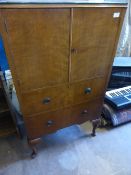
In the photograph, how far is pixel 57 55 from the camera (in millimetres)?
1018

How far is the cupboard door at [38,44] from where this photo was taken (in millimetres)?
833

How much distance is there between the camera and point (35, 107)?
118 cm

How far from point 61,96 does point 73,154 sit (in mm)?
642

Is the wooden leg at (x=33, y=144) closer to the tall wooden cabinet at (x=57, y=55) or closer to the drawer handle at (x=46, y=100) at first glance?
the tall wooden cabinet at (x=57, y=55)

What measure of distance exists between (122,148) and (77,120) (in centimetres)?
54

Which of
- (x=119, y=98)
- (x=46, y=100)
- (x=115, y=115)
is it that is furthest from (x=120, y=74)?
(x=46, y=100)

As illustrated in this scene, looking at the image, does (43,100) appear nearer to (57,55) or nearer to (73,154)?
(57,55)

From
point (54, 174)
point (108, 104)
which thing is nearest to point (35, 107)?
point (54, 174)

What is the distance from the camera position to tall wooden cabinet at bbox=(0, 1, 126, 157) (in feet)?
2.81

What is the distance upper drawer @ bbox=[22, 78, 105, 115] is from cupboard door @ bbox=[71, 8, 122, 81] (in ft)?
0.27

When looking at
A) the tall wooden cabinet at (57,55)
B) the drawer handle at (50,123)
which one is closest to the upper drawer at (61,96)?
the tall wooden cabinet at (57,55)

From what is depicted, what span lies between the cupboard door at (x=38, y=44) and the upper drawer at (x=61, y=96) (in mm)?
74

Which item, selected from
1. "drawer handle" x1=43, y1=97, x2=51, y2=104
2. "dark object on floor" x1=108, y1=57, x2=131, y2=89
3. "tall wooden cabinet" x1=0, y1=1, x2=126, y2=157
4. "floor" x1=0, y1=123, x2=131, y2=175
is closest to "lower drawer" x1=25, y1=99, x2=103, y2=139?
"tall wooden cabinet" x1=0, y1=1, x2=126, y2=157

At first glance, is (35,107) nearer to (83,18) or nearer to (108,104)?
(83,18)
